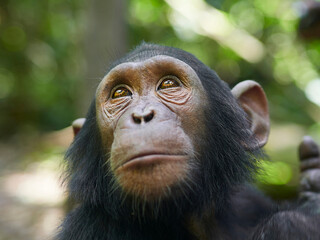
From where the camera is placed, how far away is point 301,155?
171 inches

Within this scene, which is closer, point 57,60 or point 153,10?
point 153,10

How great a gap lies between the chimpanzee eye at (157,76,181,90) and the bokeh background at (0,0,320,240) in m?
3.00

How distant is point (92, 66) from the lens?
241 inches

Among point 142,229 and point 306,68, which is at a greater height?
point 306,68

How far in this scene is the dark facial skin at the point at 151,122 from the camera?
2549mm

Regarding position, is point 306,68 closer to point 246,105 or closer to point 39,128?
point 39,128

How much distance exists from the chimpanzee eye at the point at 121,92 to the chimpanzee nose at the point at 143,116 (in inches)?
19.4

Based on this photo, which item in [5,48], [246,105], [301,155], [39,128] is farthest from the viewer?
[5,48]

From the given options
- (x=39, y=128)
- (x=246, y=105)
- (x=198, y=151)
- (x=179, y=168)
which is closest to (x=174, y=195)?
(x=179, y=168)

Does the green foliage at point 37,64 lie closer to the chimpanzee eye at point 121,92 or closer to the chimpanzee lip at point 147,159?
the chimpanzee eye at point 121,92

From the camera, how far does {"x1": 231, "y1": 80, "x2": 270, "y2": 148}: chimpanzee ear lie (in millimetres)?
3691

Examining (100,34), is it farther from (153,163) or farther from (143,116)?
(153,163)

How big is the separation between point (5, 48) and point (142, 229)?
11956 millimetres

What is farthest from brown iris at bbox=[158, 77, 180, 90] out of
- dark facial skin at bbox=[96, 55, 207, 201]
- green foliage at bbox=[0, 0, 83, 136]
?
green foliage at bbox=[0, 0, 83, 136]
